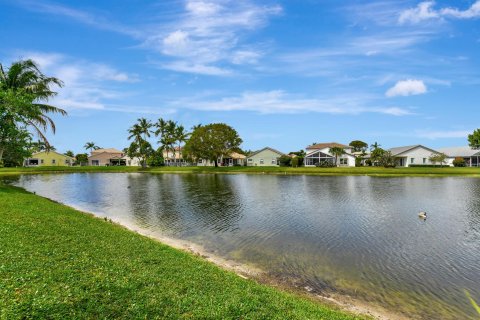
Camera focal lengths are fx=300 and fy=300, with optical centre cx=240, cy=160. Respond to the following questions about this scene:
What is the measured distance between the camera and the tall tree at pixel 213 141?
3508 inches

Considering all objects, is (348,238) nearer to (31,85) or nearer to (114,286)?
(114,286)

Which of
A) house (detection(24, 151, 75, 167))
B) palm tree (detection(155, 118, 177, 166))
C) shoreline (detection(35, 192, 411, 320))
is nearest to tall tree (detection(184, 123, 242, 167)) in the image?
palm tree (detection(155, 118, 177, 166))

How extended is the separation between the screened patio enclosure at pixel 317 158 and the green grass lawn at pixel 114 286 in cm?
8994

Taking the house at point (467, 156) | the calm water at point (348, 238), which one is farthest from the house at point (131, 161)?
the house at point (467, 156)

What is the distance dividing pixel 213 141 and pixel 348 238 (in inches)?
2851

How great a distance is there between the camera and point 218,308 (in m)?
7.64

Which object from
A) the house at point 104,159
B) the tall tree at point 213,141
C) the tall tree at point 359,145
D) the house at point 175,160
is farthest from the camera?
the tall tree at point 359,145

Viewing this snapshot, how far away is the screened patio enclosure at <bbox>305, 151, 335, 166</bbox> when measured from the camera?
319 ft

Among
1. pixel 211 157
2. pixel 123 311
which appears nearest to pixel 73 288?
pixel 123 311

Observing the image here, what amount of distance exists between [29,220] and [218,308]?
11373 mm

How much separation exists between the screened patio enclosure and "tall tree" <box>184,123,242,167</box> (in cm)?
2479

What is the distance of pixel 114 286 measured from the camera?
7836 millimetres

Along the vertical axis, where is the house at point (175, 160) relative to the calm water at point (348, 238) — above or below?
above

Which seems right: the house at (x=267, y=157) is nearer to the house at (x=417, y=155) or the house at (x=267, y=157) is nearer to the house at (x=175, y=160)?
the house at (x=175, y=160)
